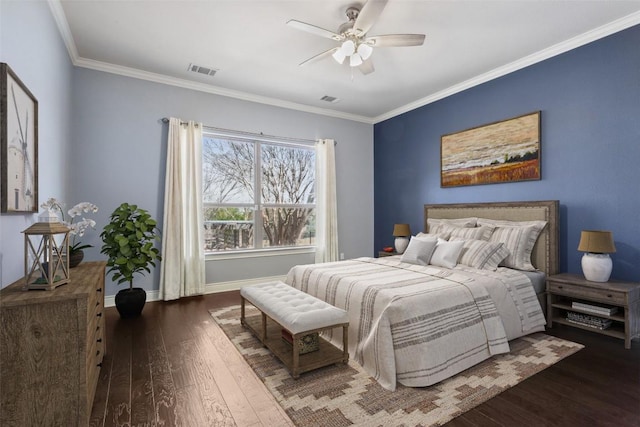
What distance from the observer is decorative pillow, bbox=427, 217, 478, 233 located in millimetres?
4031

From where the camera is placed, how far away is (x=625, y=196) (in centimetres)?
298

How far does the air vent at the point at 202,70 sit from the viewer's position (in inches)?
154

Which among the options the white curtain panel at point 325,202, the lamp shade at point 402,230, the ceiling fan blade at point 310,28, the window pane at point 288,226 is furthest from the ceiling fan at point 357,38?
the window pane at point 288,226

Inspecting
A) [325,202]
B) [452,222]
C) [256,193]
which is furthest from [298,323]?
[325,202]

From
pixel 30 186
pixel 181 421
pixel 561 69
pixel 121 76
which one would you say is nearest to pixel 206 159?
pixel 121 76

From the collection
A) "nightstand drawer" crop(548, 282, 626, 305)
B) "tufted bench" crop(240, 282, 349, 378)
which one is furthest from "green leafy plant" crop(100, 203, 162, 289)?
"nightstand drawer" crop(548, 282, 626, 305)

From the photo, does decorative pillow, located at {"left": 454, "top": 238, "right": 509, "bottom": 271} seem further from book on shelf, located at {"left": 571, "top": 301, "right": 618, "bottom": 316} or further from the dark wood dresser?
the dark wood dresser

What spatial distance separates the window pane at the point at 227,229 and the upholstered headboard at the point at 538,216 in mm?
3298

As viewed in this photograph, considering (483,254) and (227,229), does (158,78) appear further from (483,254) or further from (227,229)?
(483,254)

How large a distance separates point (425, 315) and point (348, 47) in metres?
2.28

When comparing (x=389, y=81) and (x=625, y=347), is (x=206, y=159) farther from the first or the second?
(x=625, y=347)

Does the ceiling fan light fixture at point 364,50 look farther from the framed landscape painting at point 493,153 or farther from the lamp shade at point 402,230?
the lamp shade at point 402,230

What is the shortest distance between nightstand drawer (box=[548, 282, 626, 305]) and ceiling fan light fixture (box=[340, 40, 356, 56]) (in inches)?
117

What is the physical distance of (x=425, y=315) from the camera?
7.40ft
